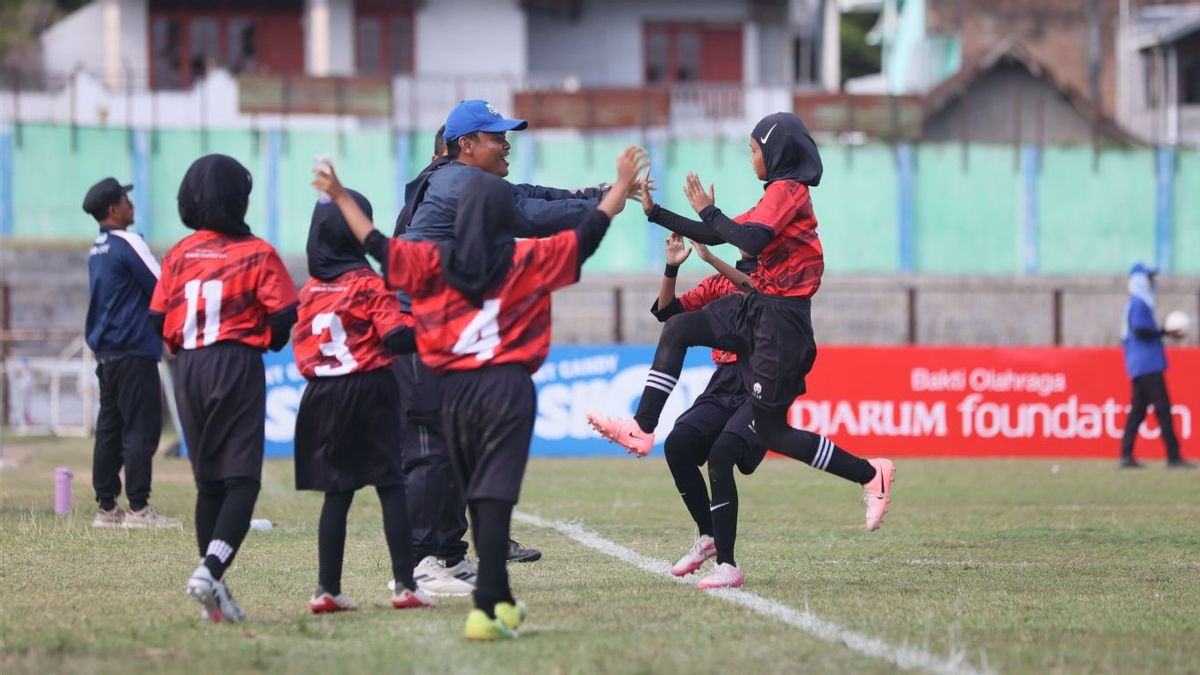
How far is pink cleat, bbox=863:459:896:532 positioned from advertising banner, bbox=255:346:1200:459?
11.1 m

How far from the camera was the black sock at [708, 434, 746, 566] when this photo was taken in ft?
27.6

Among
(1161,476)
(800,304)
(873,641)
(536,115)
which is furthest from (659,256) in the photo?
(873,641)

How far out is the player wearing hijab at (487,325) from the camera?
666cm

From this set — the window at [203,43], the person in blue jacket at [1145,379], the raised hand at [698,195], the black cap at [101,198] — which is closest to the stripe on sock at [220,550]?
the raised hand at [698,195]

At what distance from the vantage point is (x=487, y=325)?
22.0ft

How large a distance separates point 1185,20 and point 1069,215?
1446cm

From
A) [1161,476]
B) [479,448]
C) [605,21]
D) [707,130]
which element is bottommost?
[1161,476]

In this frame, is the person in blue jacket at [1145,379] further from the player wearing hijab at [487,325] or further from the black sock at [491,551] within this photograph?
the black sock at [491,551]

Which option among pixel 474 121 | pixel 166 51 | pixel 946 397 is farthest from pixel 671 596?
pixel 166 51

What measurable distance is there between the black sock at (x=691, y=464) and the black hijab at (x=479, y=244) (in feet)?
7.60

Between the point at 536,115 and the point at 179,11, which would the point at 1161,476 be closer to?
the point at 536,115

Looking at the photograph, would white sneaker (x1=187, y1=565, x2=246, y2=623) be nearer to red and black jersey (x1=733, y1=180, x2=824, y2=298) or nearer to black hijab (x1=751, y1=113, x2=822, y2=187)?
red and black jersey (x1=733, y1=180, x2=824, y2=298)

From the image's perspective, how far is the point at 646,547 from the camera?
10234 mm

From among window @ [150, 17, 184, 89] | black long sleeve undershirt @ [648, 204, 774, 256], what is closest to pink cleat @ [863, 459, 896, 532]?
black long sleeve undershirt @ [648, 204, 774, 256]
